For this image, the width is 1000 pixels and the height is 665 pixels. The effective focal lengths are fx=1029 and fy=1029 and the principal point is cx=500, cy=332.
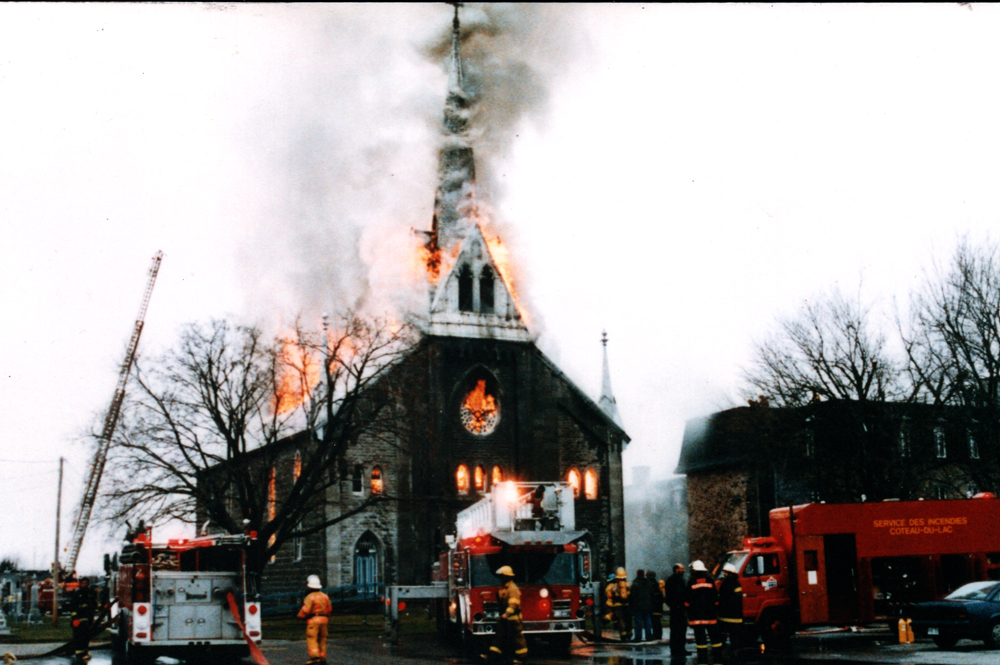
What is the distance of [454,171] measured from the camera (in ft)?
154

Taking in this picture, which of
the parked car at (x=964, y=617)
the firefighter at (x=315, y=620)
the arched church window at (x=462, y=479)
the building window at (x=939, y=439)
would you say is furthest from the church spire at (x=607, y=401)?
the firefighter at (x=315, y=620)

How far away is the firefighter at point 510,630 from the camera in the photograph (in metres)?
15.4

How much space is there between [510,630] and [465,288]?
3474 centimetres

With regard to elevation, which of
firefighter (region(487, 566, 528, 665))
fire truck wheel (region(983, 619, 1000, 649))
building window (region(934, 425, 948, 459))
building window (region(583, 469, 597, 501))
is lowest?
fire truck wheel (region(983, 619, 1000, 649))

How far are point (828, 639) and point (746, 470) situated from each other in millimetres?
27139

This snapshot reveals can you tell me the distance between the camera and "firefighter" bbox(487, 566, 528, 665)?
15.4 m

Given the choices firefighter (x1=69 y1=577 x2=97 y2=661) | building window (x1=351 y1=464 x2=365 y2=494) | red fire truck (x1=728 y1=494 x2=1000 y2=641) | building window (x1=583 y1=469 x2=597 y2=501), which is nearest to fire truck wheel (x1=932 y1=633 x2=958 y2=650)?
red fire truck (x1=728 y1=494 x2=1000 y2=641)

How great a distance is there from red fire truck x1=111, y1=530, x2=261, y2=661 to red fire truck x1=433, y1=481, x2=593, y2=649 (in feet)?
16.1

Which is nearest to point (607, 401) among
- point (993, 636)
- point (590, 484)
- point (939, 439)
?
point (590, 484)

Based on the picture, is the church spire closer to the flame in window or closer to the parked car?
the flame in window

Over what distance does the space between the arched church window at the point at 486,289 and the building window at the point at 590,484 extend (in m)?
9.29

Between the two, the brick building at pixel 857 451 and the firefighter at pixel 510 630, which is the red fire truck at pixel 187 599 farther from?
the brick building at pixel 857 451

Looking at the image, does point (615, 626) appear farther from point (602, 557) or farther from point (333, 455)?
point (602, 557)

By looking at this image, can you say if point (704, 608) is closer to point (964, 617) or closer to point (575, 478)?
point (964, 617)
